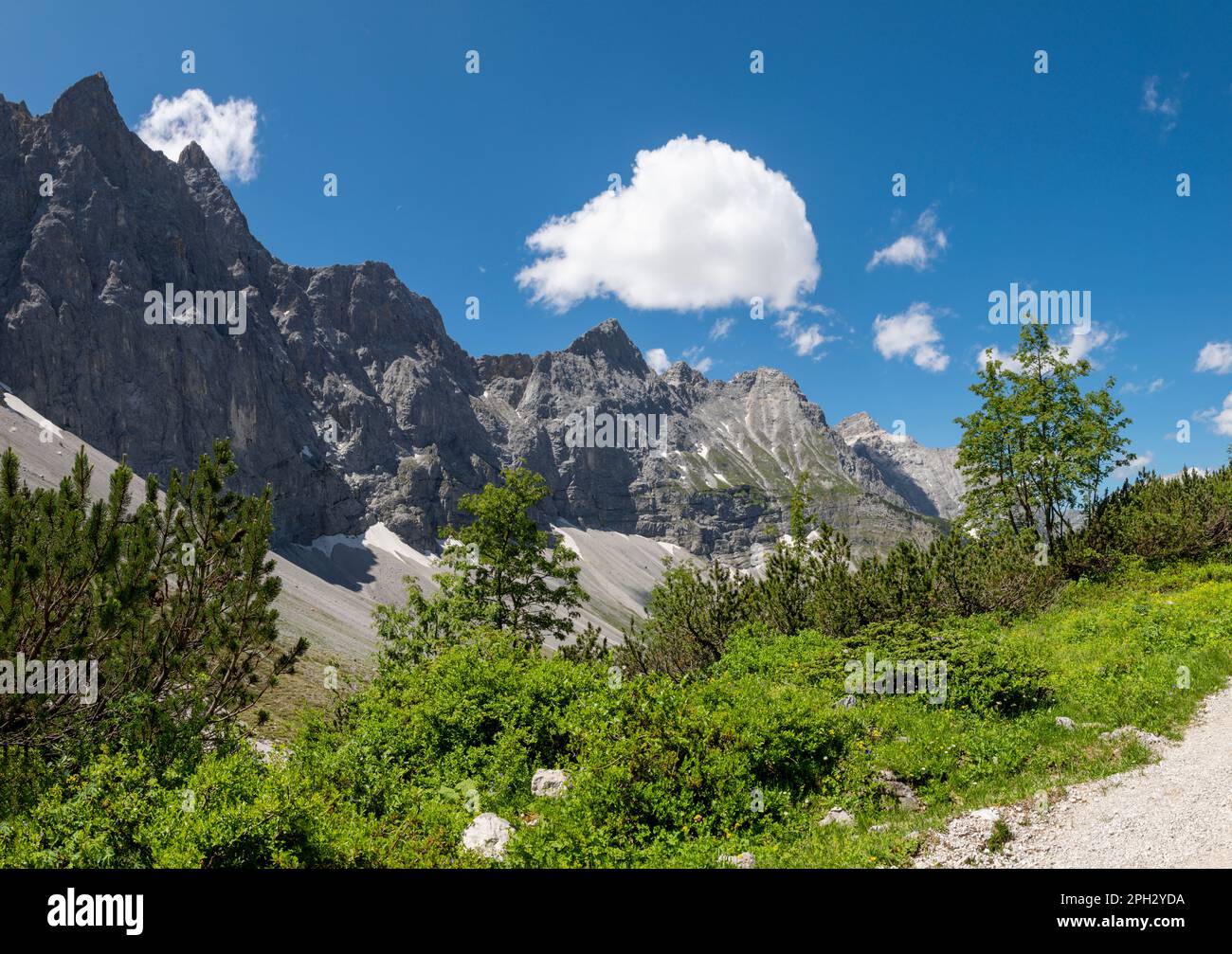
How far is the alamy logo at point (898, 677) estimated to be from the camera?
12180 millimetres

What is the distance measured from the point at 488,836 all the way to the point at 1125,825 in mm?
7569

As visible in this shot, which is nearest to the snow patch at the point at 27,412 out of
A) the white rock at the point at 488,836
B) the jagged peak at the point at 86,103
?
the jagged peak at the point at 86,103

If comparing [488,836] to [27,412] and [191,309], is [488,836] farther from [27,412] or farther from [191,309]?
[191,309]

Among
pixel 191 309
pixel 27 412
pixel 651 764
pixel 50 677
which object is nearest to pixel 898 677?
pixel 651 764

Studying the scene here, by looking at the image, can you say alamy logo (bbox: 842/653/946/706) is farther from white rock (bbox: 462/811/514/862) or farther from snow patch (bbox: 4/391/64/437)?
snow patch (bbox: 4/391/64/437)

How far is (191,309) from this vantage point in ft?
604

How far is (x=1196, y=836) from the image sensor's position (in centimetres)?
667

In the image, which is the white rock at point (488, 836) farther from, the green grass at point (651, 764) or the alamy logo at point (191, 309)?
the alamy logo at point (191, 309)
